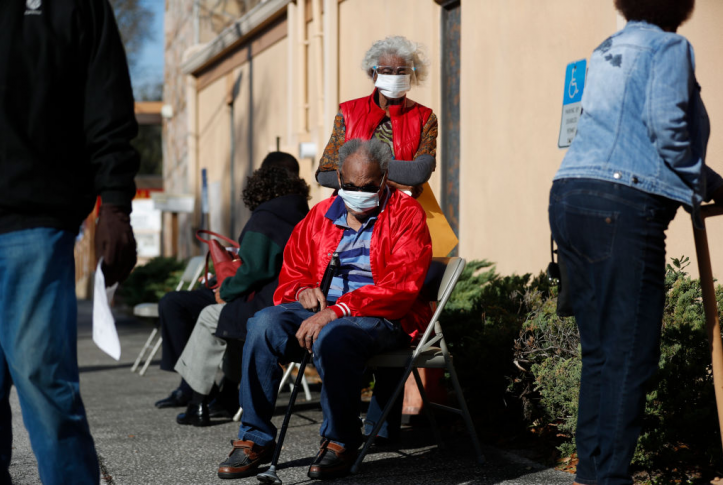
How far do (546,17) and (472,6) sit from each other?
1.10m

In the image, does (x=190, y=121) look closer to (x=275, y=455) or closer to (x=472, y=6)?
A: (x=472, y=6)

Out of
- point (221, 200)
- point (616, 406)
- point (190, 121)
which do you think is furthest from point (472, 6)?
point (190, 121)

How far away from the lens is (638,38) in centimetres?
282

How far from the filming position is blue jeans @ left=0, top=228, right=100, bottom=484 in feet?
7.73

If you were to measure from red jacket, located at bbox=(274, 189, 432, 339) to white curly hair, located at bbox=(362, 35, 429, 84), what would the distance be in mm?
891

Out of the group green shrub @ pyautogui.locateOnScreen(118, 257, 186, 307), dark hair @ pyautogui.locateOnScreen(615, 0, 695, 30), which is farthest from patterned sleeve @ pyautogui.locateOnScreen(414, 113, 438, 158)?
green shrub @ pyautogui.locateOnScreen(118, 257, 186, 307)

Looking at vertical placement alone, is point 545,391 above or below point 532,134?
below

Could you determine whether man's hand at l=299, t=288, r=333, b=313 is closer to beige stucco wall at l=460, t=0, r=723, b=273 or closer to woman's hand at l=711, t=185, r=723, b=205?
woman's hand at l=711, t=185, r=723, b=205

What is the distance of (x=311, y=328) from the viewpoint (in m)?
4.04

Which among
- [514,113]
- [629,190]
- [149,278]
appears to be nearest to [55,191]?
[629,190]

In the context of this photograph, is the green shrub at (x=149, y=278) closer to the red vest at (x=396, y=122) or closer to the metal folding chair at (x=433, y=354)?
the red vest at (x=396, y=122)

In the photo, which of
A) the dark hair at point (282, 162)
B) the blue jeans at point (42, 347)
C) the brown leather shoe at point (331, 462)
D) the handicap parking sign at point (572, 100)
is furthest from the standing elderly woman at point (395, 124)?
the blue jeans at point (42, 347)

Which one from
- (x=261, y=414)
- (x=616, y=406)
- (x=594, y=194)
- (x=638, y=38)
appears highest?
(x=638, y=38)

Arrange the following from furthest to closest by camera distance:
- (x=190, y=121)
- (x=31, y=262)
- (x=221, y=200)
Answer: (x=190, y=121), (x=221, y=200), (x=31, y=262)
